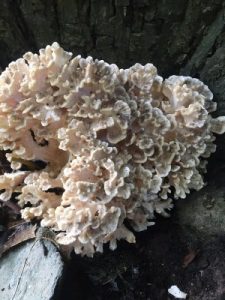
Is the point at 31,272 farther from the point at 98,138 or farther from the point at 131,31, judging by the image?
the point at 131,31

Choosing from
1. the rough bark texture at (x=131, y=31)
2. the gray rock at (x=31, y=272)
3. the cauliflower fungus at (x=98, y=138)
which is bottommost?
the gray rock at (x=31, y=272)

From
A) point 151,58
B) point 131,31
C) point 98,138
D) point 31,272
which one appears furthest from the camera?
point 151,58

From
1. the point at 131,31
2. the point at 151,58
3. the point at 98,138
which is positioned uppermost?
the point at 131,31

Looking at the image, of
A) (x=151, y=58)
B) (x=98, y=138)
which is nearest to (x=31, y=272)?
(x=98, y=138)

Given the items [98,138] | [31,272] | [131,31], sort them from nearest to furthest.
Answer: [98,138], [31,272], [131,31]

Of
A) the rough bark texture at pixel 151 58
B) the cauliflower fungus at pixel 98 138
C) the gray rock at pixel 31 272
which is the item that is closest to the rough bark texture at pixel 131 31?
the rough bark texture at pixel 151 58

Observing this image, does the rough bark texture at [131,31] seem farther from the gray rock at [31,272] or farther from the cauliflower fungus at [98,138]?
the gray rock at [31,272]
